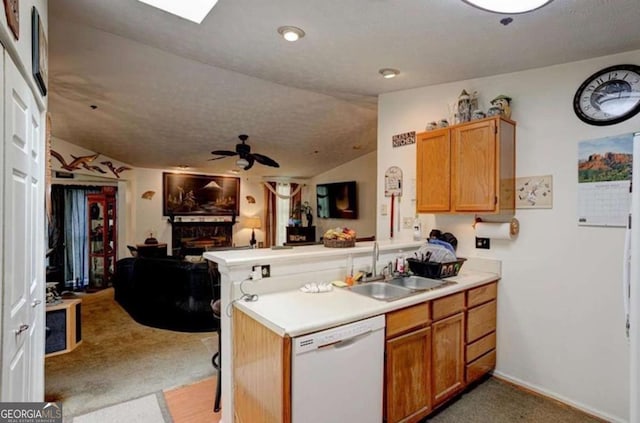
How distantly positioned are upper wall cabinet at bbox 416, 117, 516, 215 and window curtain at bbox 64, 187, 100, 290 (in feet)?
21.1

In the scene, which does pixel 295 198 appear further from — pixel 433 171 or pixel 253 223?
pixel 433 171

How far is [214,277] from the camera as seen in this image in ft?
9.41

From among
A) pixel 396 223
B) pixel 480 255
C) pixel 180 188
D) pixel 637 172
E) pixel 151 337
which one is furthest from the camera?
pixel 180 188

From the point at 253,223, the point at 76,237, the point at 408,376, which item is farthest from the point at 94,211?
the point at 408,376

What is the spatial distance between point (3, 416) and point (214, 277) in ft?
5.53

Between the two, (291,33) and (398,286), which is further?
(398,286)

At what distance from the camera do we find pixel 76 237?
6258 millimetres

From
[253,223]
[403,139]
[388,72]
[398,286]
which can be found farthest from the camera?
[253,223]

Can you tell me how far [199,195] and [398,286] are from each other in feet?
21.4

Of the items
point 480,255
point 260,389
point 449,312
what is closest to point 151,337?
point 260,389

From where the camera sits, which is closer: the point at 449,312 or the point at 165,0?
the point at 165,0

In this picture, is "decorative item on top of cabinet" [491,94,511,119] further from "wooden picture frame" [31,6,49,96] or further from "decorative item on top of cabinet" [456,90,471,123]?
"wooden picture frame" [31,6,49,96]

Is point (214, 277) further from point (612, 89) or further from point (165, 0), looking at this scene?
point (612, 89)

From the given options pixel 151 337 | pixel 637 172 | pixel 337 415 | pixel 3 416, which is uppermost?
pixel 637 172
